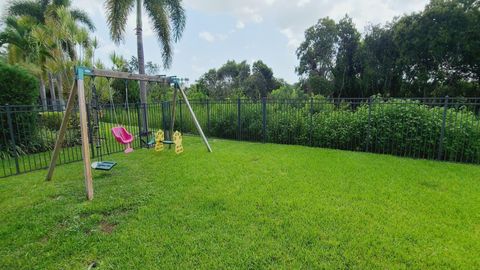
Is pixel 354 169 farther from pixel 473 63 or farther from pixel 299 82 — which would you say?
pixel 299 82

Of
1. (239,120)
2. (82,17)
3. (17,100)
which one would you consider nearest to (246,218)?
(239,120)

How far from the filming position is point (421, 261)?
2.21 m

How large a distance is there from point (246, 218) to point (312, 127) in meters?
5.23

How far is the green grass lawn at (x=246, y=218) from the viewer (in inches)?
90.2

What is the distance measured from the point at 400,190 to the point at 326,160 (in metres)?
1.93

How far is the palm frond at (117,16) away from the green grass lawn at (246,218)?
5594 mm

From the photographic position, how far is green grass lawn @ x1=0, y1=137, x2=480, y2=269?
2.29 metres

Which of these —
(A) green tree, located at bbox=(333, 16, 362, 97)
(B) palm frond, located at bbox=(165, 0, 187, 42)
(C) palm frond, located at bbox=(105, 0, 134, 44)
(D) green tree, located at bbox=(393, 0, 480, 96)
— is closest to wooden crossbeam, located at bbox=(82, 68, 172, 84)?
(C) palm frond, located at bbox=(105, 0, 134, 44)

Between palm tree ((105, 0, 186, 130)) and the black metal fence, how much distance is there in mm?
2319

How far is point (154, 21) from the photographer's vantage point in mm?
9586

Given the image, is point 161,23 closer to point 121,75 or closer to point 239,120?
point 239,120

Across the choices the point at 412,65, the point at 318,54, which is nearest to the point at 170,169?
the point at 412,65

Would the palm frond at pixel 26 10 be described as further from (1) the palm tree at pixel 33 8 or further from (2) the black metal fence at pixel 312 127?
(2) the black metal fence at pixel 312 127

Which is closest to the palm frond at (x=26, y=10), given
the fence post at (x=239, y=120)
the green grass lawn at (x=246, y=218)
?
the fence post at (x=239, y=120)
